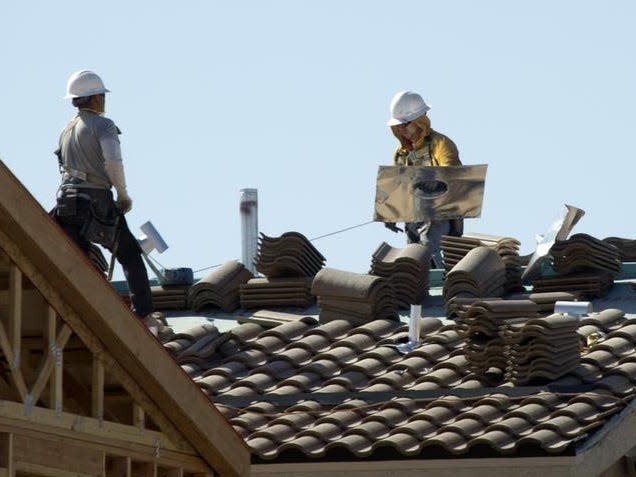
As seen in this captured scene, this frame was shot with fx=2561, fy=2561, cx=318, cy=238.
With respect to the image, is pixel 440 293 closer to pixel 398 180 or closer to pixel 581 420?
pixel 398 180

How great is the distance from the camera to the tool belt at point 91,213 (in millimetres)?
21891

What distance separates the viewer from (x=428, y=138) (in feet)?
86.2

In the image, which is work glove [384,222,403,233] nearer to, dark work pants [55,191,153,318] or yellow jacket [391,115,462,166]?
yellow jacket [391,115,462,166]

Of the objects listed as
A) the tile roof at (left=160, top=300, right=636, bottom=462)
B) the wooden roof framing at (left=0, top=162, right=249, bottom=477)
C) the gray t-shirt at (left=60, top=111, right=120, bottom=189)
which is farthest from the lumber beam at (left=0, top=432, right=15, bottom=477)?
the gray t-shirt at (left=60, top=111, right=120, bottom=189)

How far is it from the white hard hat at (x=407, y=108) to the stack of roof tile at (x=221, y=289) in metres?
2.63

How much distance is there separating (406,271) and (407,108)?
3334 millimetres

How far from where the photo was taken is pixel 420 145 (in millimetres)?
26250

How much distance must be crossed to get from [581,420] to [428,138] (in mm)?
7404

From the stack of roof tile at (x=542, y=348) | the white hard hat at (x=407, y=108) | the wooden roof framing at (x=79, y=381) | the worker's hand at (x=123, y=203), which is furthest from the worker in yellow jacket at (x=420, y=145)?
the wooden roof framing at (x=79, y=381)

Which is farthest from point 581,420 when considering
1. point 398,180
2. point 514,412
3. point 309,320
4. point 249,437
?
point 398,180

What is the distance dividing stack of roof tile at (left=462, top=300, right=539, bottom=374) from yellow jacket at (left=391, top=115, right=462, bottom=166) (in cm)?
519

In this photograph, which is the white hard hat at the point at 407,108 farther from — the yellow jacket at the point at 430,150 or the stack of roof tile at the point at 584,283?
the stack of roof tile at the point at 584,283

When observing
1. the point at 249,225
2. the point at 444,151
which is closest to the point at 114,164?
the point at 444,151

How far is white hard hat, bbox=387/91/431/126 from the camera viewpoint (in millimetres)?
26156
